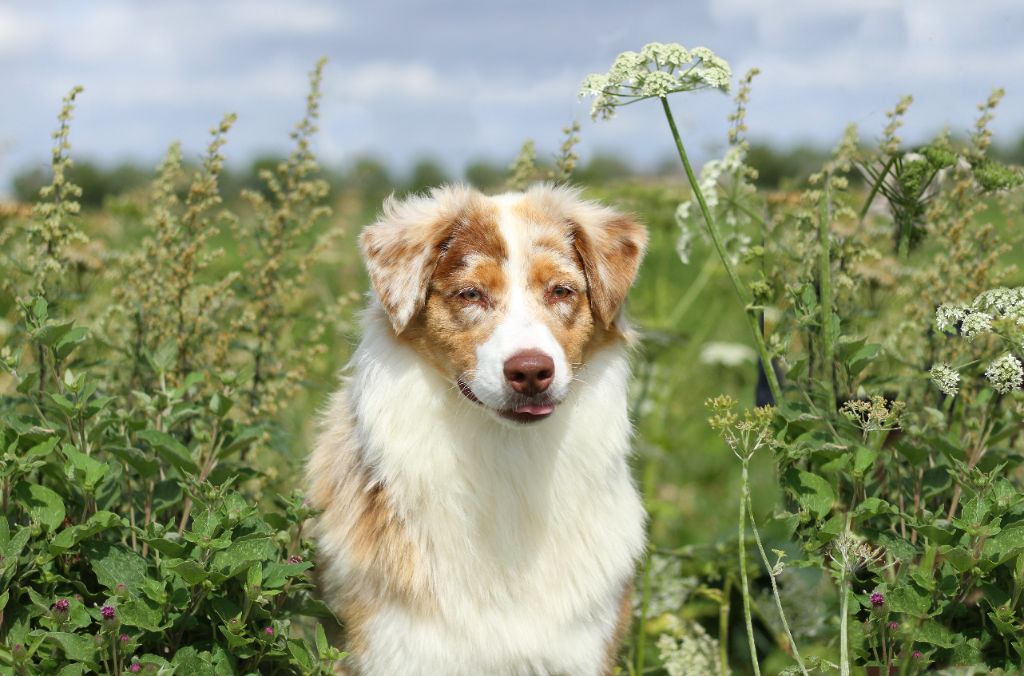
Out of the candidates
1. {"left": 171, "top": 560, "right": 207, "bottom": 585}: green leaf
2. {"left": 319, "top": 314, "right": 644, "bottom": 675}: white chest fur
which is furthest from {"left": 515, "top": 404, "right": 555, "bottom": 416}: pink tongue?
{"left": 171, "top": 560, "right": 207, "bottom": 585}: green leaf

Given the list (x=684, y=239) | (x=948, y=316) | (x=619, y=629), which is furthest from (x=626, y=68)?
(x=619, y=629)

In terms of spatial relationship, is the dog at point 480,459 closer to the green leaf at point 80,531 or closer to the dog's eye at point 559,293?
the dog's eye at point 559,293

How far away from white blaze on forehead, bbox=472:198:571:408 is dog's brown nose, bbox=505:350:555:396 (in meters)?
0.02

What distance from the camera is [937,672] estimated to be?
2.73 m

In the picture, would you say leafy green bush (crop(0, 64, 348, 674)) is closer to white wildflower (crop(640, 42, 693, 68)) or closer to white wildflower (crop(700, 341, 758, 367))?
white wildflower (crop(640, 42, 693, 68))

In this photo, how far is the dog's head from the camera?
289 centimetres

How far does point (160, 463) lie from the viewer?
130 inches

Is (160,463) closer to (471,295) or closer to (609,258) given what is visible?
(471,295)

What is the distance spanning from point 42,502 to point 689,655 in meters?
2.39

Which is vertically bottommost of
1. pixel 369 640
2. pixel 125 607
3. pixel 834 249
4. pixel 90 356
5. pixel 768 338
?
pixel 369 640

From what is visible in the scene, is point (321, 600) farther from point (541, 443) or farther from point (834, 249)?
point (834, 249)

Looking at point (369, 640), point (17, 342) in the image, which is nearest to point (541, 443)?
point (369, 640)

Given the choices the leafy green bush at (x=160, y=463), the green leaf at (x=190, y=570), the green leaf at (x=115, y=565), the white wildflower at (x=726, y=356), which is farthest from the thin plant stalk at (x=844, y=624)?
the white wildflower at (x=726, y=356)

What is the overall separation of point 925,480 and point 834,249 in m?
0.82
